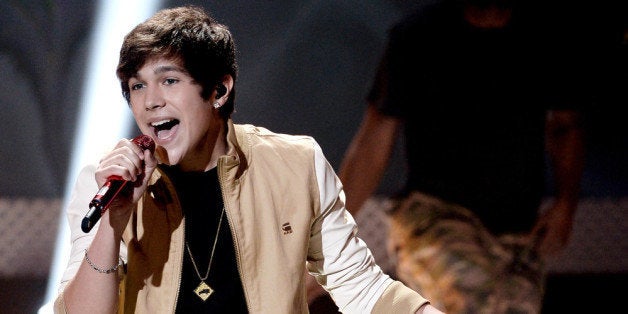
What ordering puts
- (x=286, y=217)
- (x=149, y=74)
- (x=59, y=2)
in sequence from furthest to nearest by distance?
1. (x=59, y=2)
2. (x=286, y=217)
3. (x=149, y=74)

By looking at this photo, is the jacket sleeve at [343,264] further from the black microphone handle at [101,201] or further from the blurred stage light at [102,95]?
the blurred stage light at [102,95]

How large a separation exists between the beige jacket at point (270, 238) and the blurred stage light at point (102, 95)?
137cm

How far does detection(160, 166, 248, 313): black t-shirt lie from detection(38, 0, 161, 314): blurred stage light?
1.44 meters

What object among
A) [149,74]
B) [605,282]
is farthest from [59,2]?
[605,282]

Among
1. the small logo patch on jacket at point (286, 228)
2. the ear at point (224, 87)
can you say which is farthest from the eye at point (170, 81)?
the small logo patch on jacket at point (286, 228)

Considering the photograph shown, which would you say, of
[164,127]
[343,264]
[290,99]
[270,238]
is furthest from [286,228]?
[290,99]

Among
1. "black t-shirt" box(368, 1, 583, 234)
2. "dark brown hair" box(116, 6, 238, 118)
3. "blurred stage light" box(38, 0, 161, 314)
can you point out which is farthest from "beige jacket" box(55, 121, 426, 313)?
"black t-shirt" box(368, 1, 583, 234)

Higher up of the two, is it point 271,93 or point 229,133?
point 229,133

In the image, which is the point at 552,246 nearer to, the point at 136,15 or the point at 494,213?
the point at 494,213

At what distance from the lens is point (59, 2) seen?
284cm

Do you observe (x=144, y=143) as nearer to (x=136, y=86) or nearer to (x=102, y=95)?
(x=136, y=86)

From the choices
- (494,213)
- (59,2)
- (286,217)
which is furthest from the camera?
(494,213)

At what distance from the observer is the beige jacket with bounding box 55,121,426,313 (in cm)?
139

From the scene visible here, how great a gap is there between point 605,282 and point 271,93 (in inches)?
68.7
